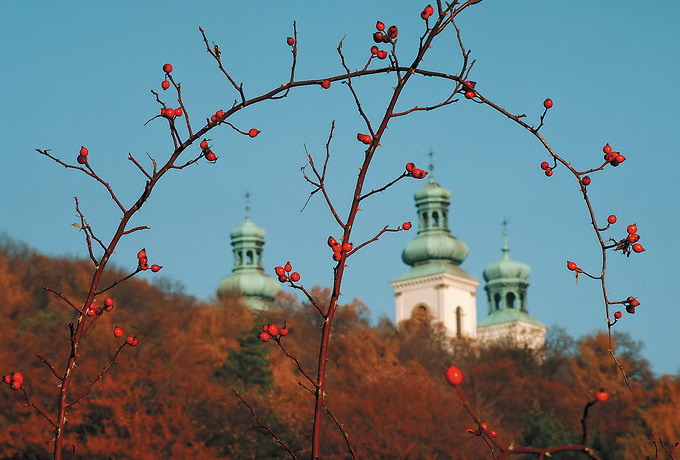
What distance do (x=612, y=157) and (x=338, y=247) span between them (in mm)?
1116

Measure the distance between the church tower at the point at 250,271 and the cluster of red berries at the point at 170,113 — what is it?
313 ft

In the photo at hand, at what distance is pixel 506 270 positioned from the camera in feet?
→ 348

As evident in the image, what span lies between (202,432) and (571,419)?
2477 cm

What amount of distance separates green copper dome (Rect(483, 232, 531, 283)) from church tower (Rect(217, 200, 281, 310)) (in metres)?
20.3

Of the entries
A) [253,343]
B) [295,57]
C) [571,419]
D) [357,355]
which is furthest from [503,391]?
[295,57]

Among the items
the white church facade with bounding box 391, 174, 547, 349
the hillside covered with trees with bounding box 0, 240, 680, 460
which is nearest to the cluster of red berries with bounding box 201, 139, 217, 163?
the hillside covered with trees with bounding box 0, 240, 680, 460

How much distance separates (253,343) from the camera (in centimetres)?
4481

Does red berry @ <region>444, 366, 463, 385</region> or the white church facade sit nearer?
red berry @ <region>444, 366, 463, 385</region>

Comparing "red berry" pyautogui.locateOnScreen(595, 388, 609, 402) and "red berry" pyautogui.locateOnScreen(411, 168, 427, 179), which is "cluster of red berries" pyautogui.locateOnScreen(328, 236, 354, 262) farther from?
"red berry" pyautogui.locateOnScreen(595, 388, 609, 402)

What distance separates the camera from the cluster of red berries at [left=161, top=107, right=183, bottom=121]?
4055 millimetres

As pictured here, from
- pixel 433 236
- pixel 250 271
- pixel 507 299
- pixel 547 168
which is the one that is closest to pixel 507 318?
pixel 507 299

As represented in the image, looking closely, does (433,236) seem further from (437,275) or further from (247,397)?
(247,397)

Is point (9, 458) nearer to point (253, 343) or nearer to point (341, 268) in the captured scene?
point (253, 343)

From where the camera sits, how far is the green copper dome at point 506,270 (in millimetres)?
106062
